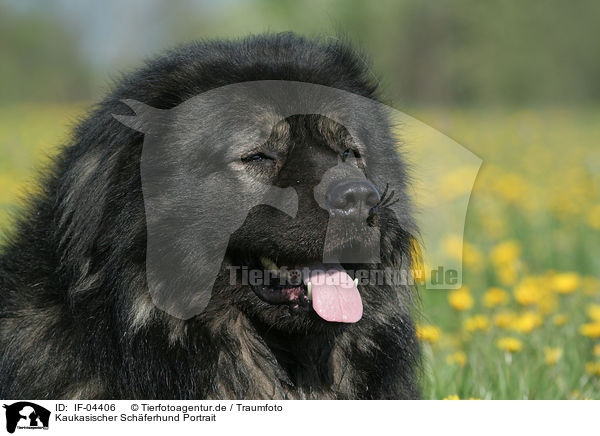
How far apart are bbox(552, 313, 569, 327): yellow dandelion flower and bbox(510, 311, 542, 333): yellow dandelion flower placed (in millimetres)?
96

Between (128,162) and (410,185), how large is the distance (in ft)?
4.25

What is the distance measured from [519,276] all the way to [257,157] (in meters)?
3.30

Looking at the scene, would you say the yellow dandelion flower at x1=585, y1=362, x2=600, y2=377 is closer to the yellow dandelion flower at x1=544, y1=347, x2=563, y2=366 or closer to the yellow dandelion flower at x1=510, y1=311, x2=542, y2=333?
the yellow dandelion flower at x1=544, y1=347, x2=563, y2=366

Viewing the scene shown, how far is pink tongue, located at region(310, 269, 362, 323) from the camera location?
8.75ft

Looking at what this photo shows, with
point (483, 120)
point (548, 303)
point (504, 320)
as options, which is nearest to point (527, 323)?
point (504, 320)

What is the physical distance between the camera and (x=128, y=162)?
2707mm

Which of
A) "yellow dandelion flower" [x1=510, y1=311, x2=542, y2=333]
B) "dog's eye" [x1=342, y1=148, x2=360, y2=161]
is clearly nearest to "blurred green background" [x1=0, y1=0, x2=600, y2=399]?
"yellow dandelion flower" [x1=510, y1=311, x2=542, y2=333]

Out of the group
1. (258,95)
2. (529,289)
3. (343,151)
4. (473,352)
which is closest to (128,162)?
(258,95)

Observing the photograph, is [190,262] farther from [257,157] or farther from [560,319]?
[560,319]

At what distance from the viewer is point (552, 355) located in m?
3.58

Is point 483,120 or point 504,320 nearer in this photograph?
point 504,320

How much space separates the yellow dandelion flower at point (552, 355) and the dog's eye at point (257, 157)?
1.91 m

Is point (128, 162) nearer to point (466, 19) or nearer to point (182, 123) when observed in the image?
point (182, 123)
